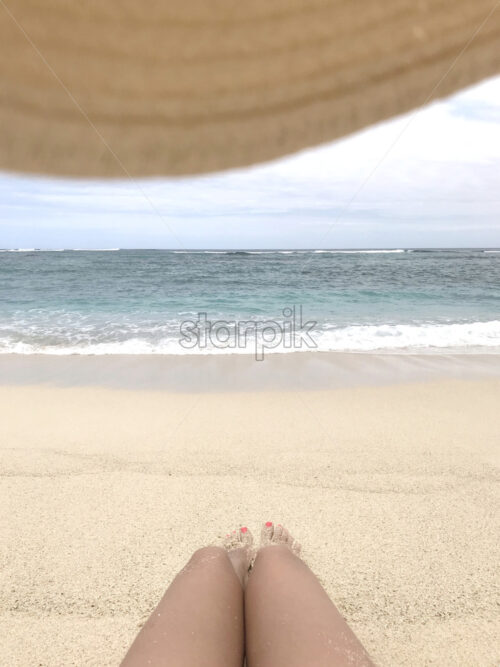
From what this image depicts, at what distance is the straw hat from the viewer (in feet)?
2.90

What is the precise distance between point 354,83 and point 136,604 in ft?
5.96

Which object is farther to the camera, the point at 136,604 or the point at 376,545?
the point at 376,545

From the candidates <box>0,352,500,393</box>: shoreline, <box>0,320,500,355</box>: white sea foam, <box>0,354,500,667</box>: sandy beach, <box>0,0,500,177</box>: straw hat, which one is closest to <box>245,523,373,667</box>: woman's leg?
<box>0,354,500,667</box>: sandy beach

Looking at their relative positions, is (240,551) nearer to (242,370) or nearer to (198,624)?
(198,624)

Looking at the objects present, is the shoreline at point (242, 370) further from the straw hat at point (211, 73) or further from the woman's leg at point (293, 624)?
the straw hat at point (211, 73)

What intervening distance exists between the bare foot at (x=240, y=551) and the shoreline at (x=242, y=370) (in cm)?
250

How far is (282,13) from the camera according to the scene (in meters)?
0.91

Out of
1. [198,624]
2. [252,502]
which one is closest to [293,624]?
[198,624]

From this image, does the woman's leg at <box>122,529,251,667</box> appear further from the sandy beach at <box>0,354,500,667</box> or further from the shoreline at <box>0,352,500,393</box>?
the shoreline at <box>0,352,500,393</box>

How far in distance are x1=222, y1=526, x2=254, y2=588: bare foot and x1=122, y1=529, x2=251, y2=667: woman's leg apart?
13 cm

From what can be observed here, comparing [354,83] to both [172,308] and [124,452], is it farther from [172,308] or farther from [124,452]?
[172,308]

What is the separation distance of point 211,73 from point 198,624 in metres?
1.29

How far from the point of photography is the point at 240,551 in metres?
1.76

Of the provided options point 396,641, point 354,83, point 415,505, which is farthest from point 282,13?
point 415,505
